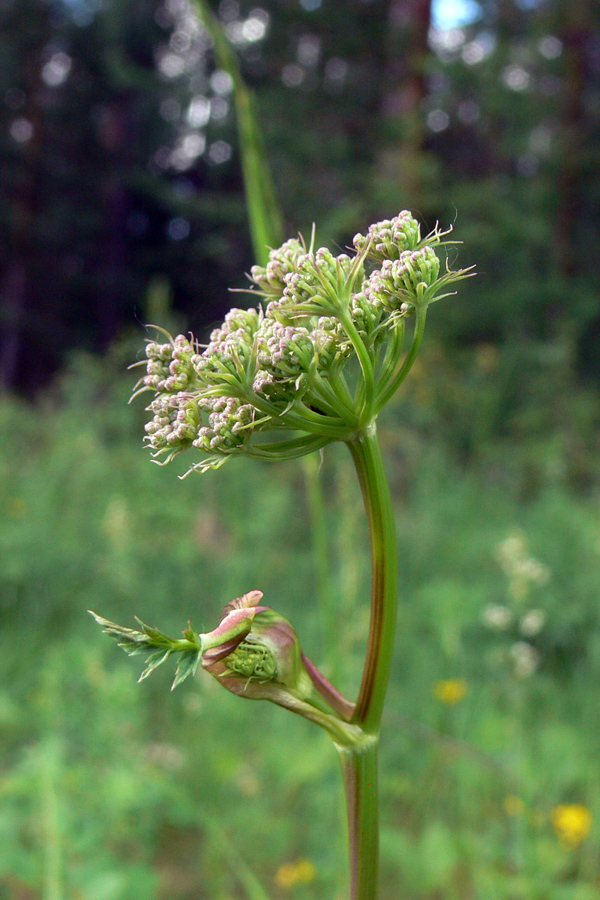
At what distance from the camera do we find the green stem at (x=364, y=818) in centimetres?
71

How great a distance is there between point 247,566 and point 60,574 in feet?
3.46

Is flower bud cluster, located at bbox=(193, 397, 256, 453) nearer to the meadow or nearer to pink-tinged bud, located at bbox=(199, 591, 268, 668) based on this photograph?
pink-tinged bud, located at bbox=(199, 591, 268, 668)

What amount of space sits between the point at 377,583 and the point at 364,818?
8.8 inches

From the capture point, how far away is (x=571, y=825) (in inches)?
97.0

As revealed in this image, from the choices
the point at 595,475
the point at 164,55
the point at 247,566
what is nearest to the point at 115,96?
the point at 164,55

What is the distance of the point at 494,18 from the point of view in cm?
1282

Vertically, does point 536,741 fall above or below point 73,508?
below

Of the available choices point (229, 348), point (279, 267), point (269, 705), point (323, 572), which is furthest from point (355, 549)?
point (229, 348)

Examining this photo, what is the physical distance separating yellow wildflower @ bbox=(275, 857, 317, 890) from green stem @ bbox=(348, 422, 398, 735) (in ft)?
6.54

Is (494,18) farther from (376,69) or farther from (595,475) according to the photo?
(595,475)

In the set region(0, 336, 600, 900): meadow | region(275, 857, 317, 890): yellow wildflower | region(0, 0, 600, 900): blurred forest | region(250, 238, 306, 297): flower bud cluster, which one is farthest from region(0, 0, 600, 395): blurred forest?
region(250, 238, 306, 297): flower bud cluster

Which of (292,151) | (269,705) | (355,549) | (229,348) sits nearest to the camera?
(229,348)

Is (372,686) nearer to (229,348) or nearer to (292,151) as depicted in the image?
(229,348)

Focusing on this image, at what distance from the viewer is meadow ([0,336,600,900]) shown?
7.47ft
